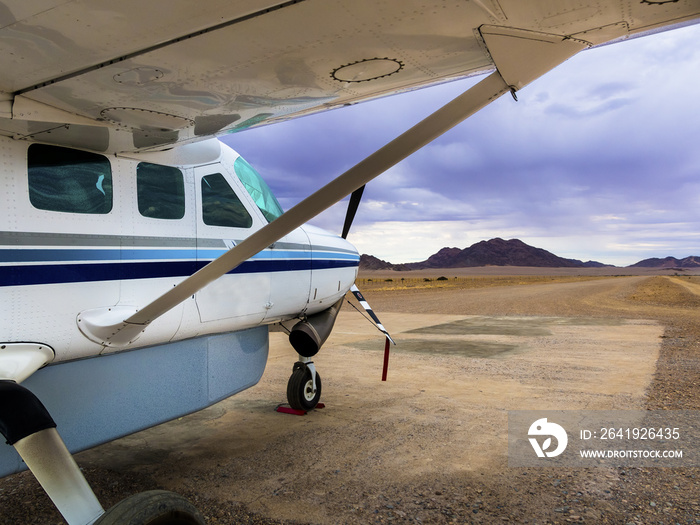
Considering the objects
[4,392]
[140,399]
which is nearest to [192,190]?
[140,399]

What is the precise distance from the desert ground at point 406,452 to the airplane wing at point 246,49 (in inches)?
120

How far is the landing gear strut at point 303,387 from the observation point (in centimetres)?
633

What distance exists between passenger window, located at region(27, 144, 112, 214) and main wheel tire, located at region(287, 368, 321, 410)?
362 cm

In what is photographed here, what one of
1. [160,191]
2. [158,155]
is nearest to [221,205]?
[160,191]

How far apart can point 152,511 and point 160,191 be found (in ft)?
7.87

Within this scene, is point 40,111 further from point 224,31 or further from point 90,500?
point 90,500

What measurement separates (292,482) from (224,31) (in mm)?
3731

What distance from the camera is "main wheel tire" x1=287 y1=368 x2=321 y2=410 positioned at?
6.33 meters

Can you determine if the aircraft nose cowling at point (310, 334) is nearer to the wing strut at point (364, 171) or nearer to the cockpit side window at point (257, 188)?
the cockpit side window at point (257, 188)

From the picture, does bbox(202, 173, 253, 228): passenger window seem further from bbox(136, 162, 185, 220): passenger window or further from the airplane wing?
the airplane wing

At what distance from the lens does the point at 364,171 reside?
9.29 feet

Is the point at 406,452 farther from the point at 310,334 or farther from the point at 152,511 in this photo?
the point at 152,511

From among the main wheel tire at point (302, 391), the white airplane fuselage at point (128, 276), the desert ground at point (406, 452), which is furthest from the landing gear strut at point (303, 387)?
the white airplane fuselage at point (128, 276)

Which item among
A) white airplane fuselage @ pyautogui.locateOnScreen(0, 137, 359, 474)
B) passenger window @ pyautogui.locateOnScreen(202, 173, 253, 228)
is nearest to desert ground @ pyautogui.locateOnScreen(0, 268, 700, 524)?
white airplane fuselage @ pyautogui.locateOnScreen(0, 137, 359, 474)
